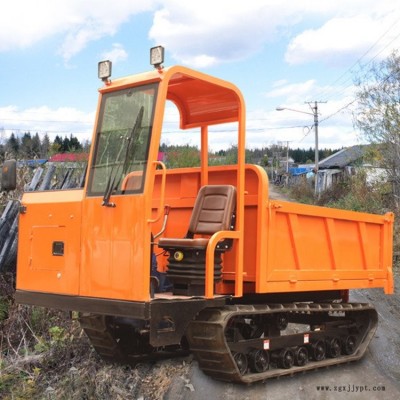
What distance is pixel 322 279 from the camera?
680cm

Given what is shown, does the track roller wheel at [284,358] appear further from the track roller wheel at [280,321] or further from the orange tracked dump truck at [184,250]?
the track roller wheel at [280,321]

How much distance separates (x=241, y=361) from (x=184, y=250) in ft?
4.28

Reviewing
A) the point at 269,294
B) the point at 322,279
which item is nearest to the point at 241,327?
the point at 269,294

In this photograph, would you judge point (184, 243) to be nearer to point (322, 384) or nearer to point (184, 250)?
point (184, 250)

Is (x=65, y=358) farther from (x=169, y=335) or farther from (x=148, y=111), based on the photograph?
(x=148, y=111)

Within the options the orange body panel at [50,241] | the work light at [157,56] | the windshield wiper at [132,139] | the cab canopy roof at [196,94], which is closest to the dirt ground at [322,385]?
the orange body panel at [50,241]

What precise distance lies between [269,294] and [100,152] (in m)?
2.36


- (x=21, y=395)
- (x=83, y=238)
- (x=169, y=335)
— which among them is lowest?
(x=21, y=395)

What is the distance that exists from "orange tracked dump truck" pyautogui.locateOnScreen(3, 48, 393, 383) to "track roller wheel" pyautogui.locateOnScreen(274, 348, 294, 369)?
0.05 feet

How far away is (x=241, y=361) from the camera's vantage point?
6070 millimetres

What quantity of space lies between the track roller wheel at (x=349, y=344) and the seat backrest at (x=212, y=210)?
260 centimetres

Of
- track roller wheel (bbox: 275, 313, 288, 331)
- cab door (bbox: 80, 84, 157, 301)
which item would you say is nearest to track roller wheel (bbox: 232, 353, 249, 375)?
track roller wheel (bbox: 275, 313, 288, 331)

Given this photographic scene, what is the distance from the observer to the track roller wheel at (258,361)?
6174mm

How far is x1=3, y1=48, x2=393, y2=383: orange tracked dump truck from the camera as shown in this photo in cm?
538
